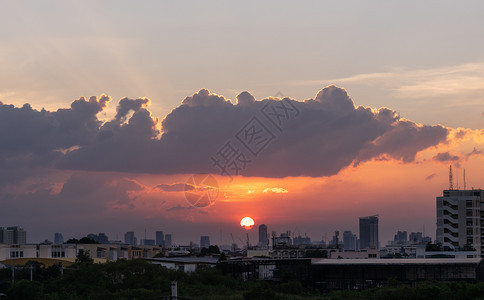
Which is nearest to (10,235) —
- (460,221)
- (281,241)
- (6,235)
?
(6,235)

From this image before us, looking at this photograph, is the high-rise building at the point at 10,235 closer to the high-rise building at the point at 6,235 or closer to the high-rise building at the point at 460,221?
the high-rise building at the point at 6,235

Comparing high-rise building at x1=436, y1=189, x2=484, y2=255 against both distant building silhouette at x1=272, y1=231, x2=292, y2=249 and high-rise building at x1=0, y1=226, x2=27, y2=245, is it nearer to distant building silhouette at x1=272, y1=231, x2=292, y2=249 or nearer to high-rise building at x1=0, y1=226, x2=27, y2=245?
distant building silhouette at x1=272, y1=231, x2=292, y2=249

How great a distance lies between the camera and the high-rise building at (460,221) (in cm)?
12975

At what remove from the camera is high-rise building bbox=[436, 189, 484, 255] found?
130m

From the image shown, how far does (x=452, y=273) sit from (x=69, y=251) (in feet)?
217

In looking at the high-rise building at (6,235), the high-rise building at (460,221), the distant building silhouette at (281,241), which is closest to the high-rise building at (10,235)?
the high-rise building at (6,235)

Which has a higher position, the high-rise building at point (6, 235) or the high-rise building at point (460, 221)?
the high-rise building at point (460, 221)

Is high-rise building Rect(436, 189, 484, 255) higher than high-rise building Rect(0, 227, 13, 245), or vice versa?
high-rise building Rect(436, 189, 484, 255)

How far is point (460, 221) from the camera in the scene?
131 m

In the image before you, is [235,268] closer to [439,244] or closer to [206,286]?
[206,286]

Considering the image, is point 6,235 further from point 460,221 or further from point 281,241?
point 460,221

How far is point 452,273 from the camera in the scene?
69.4 m

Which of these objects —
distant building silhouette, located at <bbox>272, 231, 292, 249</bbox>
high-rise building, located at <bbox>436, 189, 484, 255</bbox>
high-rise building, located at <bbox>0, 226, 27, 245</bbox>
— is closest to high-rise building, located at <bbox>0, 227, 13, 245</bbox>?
high-rise building, located at <bbox>0, 226, 27, 245</bbox>

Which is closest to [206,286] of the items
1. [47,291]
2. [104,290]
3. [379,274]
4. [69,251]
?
[104,290]
